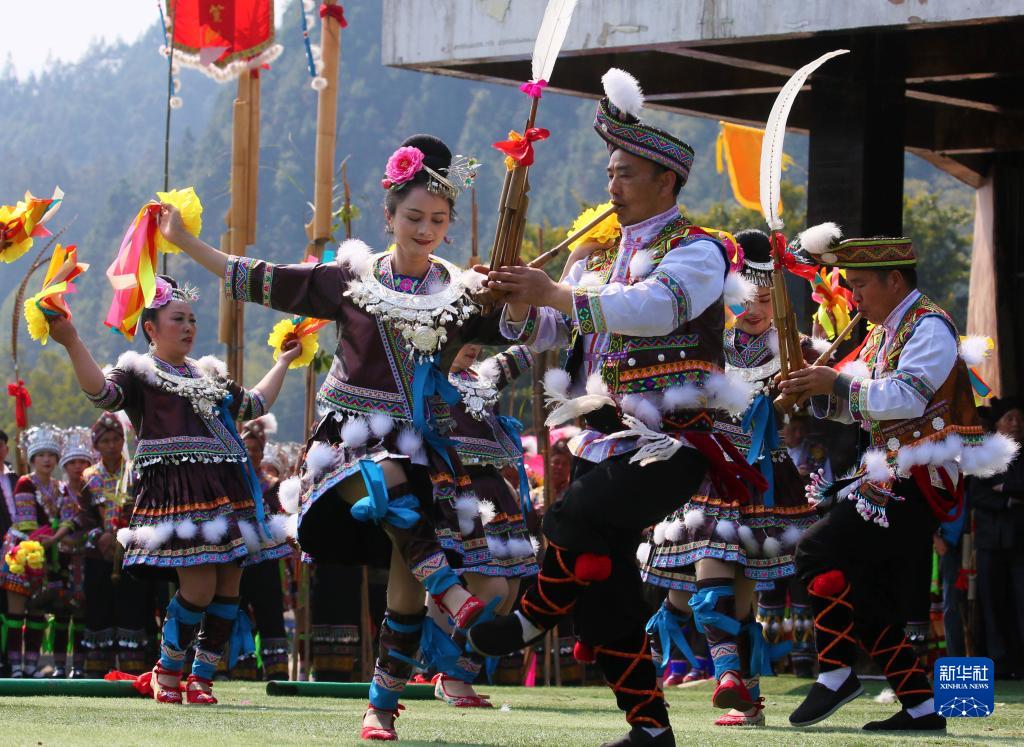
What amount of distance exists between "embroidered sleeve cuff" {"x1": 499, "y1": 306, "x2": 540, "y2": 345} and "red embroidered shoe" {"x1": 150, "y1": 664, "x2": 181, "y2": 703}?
2.72 m

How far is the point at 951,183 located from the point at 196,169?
31.8 m

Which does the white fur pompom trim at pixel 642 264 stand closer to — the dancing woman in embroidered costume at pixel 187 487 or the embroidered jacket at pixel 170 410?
the dancing woman in embroidered costume at pixel 187 487

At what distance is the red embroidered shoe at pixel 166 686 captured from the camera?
276 inches

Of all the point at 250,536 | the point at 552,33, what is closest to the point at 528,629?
the point at 552,33

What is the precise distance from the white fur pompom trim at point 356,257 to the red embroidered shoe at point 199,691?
231cm

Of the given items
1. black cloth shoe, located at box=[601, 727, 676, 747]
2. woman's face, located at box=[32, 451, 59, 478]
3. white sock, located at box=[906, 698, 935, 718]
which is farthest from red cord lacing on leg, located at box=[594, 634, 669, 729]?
woman's face, located at box=[32, 451, 59, 478]

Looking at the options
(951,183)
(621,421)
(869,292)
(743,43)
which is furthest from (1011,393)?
(951,183)

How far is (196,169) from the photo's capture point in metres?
69.2

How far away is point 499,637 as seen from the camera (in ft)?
15.1

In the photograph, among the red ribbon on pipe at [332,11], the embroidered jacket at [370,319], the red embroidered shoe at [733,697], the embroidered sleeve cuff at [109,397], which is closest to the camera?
the embroidered jacket at [370,319]

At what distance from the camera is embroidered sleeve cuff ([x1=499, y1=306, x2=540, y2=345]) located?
512 cm

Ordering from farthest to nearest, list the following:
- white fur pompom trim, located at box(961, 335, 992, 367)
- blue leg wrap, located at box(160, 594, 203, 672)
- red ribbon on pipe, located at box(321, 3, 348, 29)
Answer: red ribbon on pipe, located at box(321, 3, 348, 29) → blue leg wrap, located at box(160, 594, 203, 672) → white fur pompom trim, located at box(961, 335, 992, 367)

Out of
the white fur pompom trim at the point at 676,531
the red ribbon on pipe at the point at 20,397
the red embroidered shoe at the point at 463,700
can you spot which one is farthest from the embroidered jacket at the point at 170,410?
the white fur pompom trim at the point at 676,531

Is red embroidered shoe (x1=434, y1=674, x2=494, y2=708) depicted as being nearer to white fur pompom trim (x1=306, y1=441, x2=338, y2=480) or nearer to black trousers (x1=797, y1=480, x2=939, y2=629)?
black trousers (x1=797, y1=480, x2=939, y2=629)
